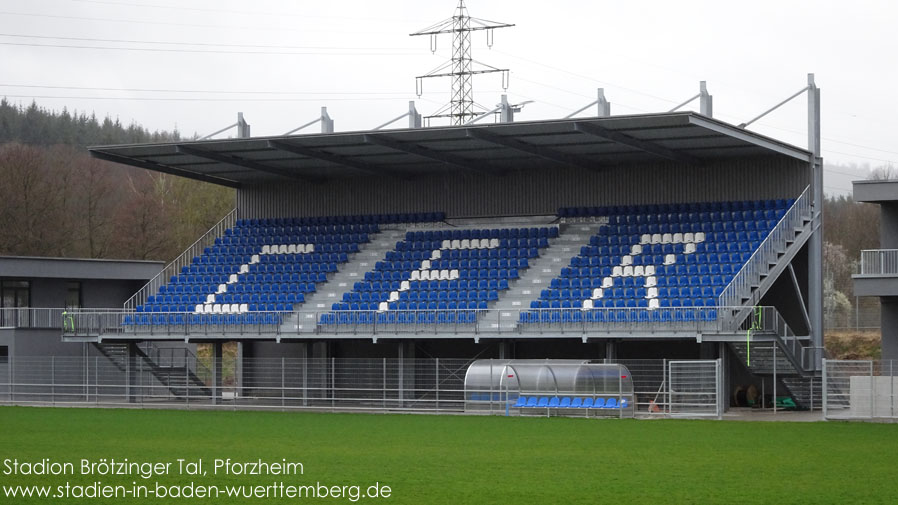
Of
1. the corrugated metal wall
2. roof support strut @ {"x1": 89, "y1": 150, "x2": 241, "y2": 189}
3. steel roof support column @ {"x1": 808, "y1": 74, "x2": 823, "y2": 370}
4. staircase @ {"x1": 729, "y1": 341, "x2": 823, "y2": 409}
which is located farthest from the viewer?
roof support strut @ {"x1": 89, "y1": 150, "x2": 241, "y2": 189}

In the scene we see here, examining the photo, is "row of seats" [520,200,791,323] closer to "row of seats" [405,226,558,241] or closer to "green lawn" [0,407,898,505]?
"row of seats" [405,226,558,241]

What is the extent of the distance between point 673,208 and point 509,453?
69.6 feet

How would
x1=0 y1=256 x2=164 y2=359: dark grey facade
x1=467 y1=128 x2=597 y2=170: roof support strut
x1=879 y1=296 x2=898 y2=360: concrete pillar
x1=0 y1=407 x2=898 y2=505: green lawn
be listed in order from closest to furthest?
x1=0 y1=407 x2=898 y2=505: green lawn → x1=467 y1=128 x2=597 y2=170: roof support strut → x1=879 y1=296 x2=898 y2=360: concrete pillar → x1=0 y1=256 x2=164 y2=359: dark grey facade

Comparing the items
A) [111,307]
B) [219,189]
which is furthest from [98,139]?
[111,307]

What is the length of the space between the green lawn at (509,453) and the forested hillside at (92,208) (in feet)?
114

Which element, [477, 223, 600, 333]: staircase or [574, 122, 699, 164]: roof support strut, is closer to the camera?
[574, 122, 699, 164]: roof support strut

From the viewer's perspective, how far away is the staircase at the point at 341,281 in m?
40.6

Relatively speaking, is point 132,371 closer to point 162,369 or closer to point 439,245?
point 162,369

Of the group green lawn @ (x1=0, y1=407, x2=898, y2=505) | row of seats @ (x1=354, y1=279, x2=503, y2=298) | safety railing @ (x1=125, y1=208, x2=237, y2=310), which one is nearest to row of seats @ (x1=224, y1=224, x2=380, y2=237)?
safety railing @ (x1=125, y1=208, x2=237, y2=310)

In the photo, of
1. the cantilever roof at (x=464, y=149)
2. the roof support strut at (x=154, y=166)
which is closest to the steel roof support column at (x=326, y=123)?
the cantilever roof at (x=464, y=149)

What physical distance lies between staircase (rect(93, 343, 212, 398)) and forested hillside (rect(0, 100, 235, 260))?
24736 millimetres

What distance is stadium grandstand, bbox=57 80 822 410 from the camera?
37031 mm

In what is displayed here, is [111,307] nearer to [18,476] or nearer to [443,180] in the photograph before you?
[443,180]

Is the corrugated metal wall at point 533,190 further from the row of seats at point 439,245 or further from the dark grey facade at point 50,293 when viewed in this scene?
the dark grey facade at point 50,293
